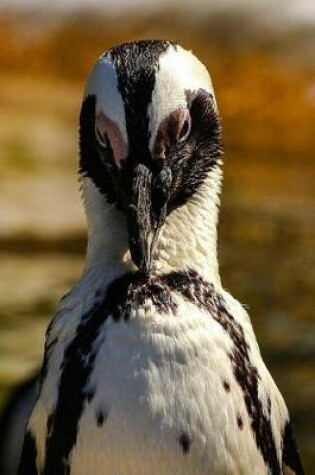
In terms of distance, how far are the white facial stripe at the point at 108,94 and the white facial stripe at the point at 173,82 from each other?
50 mm

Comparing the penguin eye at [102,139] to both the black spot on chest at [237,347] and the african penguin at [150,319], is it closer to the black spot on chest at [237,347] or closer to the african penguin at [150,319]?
the african penguin at [150,319]

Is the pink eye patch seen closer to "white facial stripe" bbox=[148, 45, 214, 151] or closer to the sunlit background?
"white facial stripe" bbox=[148, 45, 214, 151]

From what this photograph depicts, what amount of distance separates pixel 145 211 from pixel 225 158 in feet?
20.0

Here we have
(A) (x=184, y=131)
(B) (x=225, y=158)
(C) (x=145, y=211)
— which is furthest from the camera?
(B) (x=225, y=158)

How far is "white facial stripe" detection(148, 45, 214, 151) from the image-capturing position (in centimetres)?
300

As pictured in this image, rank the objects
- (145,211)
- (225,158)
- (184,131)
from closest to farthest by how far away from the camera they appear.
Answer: (145,211)
(184,131)
(225,158)

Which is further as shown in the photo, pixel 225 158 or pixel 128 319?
pixel 225 158

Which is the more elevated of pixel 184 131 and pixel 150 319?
pixel 184 131

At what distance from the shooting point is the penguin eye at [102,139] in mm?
3049

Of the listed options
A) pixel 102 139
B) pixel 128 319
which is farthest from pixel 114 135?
pixel 128 319

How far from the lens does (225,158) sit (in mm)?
9094

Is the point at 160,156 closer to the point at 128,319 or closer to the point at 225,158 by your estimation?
the point at 128,319

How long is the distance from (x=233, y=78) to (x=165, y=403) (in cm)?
760

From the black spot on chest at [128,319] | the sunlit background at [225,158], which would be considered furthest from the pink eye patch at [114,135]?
the sunlit background at [225,158]
